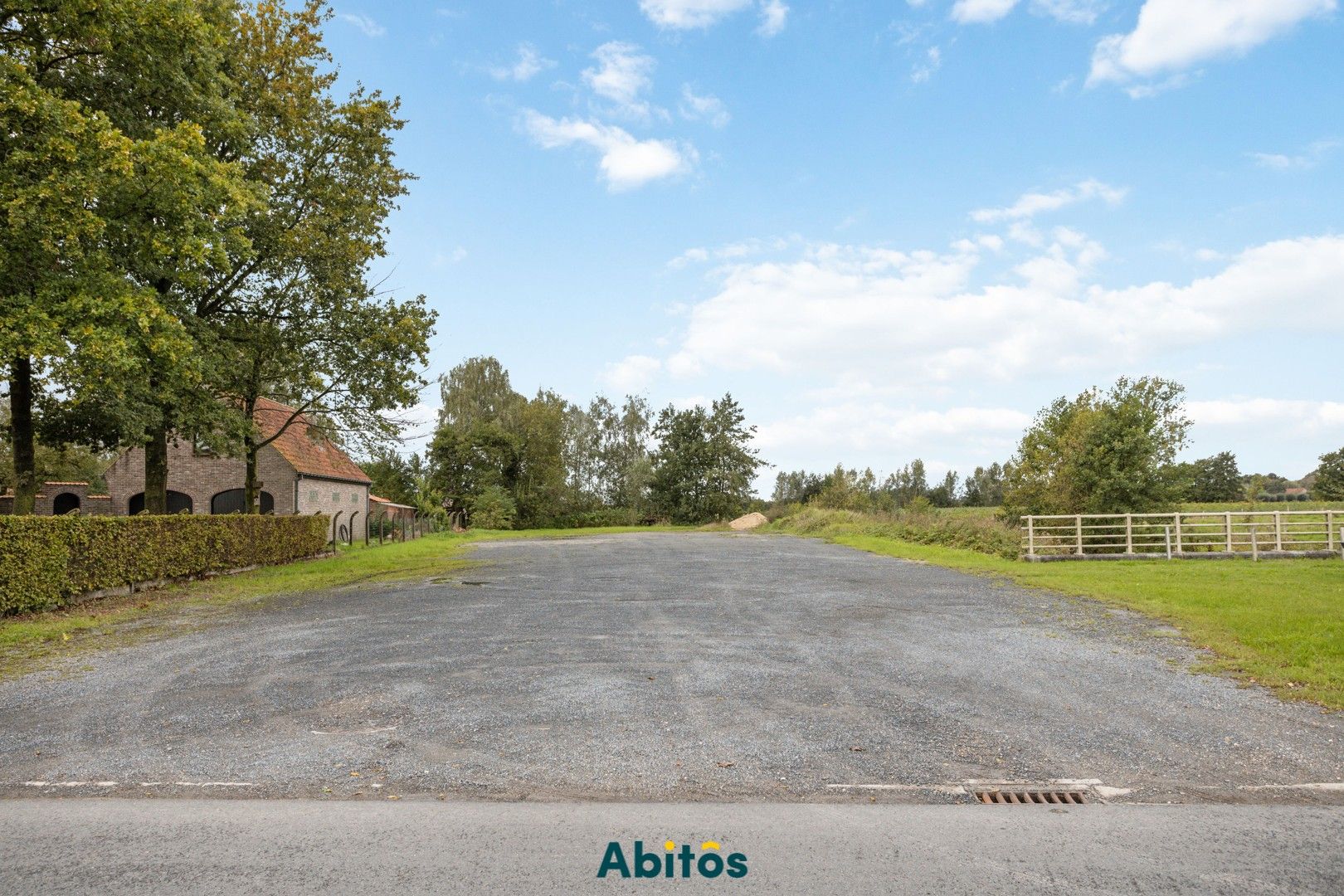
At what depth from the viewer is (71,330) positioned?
12352mm

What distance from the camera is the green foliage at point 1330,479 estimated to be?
68.7 meters

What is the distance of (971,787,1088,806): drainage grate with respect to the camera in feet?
13.8

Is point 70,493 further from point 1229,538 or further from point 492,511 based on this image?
point 1229,538

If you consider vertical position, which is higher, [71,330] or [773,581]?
[71,330]

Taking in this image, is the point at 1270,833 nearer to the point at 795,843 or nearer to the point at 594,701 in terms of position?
the point at 795,843

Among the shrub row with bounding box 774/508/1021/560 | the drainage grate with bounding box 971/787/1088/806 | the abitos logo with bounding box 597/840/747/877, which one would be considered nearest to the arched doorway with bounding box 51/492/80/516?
the shrub row with bounding box 774/508/1021/560

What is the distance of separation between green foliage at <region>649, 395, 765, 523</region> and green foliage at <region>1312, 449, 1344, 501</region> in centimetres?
4777

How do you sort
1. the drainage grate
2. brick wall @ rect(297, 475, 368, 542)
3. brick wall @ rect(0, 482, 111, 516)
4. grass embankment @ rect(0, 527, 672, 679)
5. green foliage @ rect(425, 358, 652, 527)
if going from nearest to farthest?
the drainage grate < grass embankment @ rect(0, 527, 672, 679) < brick wall @ rect(297, 475, 368, 542) < brick wall @ rect(0, 482, 111, 516) < green foliage @ rect(425, 358, 652, 527)

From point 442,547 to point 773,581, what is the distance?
17791 millimetres

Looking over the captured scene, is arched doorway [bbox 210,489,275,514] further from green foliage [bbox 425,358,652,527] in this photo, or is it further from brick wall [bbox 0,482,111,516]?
green foliage [bbox 425,358,652,527]

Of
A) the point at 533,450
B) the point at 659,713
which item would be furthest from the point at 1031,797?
the point at 533,450

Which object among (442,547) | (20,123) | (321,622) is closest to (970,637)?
(321,622)

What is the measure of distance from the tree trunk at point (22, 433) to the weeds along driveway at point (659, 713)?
8.23 m

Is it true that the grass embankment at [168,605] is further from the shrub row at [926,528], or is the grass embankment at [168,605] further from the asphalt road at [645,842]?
the shrub row at [926,528]
